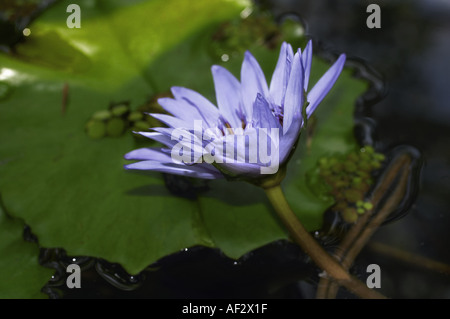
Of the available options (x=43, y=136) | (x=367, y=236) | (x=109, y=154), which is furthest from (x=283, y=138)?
(x=43, y=136)

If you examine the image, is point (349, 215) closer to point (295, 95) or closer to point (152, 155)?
point (295, 95)

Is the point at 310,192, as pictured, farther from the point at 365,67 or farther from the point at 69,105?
the point at 69,105

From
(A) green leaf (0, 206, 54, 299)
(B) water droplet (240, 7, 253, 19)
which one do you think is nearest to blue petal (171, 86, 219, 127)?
(A) green leaf (0, 206, 54, 299)

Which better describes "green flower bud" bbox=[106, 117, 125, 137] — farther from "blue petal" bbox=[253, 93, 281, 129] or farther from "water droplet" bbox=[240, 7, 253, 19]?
"water droplet" bbox=[240, 7, 253, 19]

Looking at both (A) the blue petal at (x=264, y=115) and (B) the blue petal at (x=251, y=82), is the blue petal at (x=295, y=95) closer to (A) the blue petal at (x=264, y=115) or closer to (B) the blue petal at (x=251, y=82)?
(A) the blue petal at (x=264, y=115)

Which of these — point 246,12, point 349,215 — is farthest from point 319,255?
point 246,12

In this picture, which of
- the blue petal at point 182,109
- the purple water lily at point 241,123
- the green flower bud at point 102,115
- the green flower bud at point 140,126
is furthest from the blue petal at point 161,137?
the green flower bud at point 102,115
